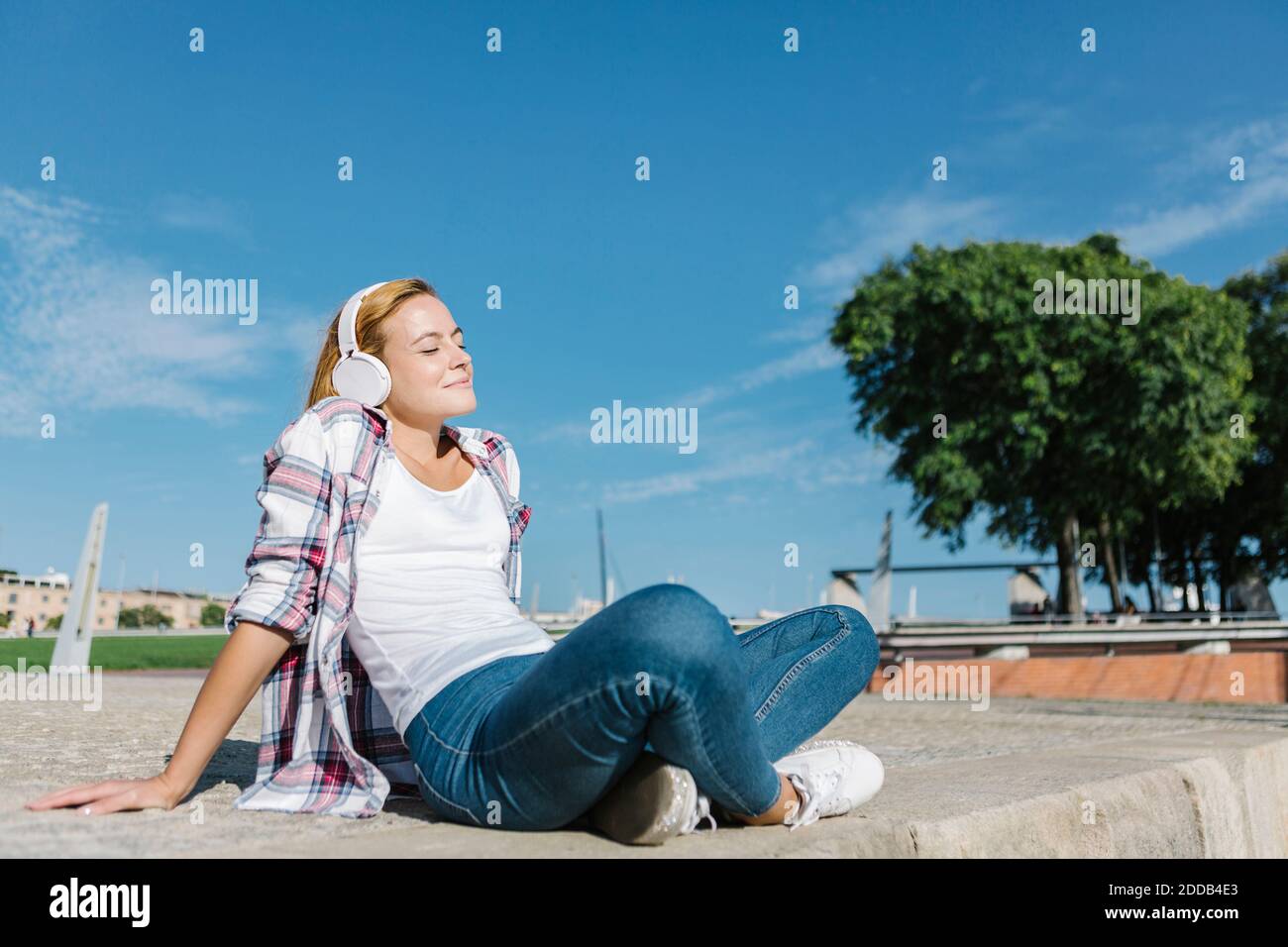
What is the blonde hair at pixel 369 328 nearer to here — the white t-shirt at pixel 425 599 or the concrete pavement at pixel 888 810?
the white t-shirt at pixel 425 599

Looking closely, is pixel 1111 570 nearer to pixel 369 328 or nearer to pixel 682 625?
pixel 369 328

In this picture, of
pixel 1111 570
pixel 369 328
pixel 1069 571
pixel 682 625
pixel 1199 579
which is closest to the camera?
pixel 682 625

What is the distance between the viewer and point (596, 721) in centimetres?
197

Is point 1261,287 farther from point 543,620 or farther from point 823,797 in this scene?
point 823,797

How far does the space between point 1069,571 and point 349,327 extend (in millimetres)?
24530

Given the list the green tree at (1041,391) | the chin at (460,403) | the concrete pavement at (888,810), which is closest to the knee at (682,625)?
the concrete pavement at (888,810)

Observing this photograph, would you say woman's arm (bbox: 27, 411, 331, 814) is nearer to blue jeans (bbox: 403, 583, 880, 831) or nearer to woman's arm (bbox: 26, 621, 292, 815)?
woman's arm (bbox: 26, 621, 292, 815)

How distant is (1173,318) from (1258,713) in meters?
15.4

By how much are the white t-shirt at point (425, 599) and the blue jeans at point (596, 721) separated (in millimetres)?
71

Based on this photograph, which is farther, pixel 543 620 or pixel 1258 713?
pixel 543 620

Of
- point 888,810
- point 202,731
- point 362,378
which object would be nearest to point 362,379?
point 362,378

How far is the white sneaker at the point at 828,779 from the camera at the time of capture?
2412mm
